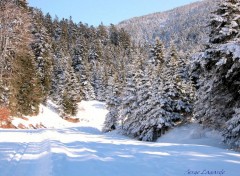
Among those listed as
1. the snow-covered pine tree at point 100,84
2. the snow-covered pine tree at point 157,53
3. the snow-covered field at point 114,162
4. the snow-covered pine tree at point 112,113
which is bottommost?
the snow-covered field at point 114,162

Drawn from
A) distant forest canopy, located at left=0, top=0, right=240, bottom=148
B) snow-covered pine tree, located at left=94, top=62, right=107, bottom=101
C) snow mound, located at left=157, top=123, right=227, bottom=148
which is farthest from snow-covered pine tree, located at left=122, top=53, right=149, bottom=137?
snow-covered pine tree, located at left=94, top=62, right=107, bottom=101

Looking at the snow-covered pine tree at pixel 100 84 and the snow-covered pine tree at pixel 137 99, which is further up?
the snow-covered pine tree at pixel 100 84

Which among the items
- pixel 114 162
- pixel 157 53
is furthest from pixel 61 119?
pixel 114 162

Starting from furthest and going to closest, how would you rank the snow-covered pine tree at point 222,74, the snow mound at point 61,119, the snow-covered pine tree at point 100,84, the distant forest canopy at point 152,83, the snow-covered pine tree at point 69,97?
the snow-covered pine tree at point 100,84 → the snow-covered pine tree at point 69,97 → the snow mound at point 61,119 → the distant forest canopy at point 152,83 → the snow-covered pine tree at point 222,74

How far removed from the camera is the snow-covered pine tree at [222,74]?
15422mm

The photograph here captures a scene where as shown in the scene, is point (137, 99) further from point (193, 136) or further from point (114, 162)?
point (114, 162)

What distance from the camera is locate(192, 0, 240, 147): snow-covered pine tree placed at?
15422 millimetres

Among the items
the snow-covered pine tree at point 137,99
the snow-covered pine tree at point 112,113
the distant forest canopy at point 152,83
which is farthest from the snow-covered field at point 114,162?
the snow-covered pine tree at point 112,113

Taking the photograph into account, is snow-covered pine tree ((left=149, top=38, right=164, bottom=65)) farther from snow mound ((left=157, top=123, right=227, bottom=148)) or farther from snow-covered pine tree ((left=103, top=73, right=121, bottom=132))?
snow mound ((left=157, top=123, right=227, bottom=148))

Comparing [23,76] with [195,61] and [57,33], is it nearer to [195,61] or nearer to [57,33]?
[195,61]

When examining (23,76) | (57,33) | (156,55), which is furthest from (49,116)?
(57,33)

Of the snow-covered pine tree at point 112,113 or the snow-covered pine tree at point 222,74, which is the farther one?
the snow-covered pine tree at point 112,113

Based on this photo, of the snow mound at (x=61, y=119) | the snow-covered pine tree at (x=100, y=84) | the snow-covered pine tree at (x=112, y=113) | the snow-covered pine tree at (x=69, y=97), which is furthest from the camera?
the snow-covered pine tree at (x=100, y=84)

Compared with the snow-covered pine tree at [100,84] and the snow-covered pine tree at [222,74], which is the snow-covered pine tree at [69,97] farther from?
the snow-covered pine tree at [222,74]
